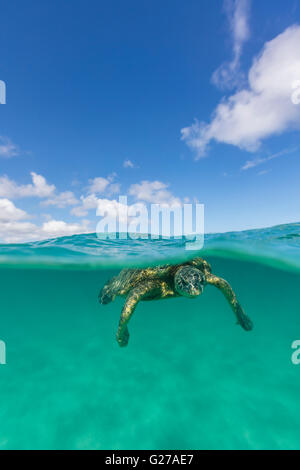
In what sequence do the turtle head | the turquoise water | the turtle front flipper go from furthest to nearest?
the turtle front flipper → the turtle head → the turquoise water

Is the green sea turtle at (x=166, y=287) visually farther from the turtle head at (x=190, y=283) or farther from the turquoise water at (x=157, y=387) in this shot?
the turquoise water at (x=157, y=387)

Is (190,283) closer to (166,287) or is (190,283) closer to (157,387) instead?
(166,287)

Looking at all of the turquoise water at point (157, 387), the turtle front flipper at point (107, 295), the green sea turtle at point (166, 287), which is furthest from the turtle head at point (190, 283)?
the turtle front flipper at point (107, 295)

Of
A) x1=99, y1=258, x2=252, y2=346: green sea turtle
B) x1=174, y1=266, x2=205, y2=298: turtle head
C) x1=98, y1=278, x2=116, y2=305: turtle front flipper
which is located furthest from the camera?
x1=98, y1=278, x2=116, y2=305: turtle front flipper

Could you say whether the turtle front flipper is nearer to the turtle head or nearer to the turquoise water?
the turquoise water

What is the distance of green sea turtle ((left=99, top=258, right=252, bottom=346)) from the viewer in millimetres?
7078

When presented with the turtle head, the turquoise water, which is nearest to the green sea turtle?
the turtle head

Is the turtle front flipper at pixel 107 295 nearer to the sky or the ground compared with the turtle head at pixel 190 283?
nearer to the ground

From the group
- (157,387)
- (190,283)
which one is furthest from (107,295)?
(190,283)

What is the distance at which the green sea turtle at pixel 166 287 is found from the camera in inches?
279

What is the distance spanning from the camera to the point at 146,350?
10398mm
